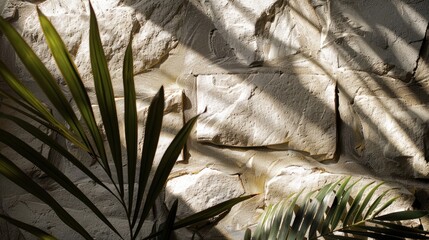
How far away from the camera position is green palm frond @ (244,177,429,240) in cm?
127

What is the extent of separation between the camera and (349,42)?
1368mm

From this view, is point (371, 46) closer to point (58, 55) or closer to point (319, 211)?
point (319, 211)

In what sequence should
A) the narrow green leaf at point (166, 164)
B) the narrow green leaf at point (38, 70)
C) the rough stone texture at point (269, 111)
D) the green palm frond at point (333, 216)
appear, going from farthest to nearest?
the rough stone texture at point (269, 111), the green palm frond at point (333, 216), the narrow green leaf at point (166, 164), the narrow green leaf at point (38, 70)

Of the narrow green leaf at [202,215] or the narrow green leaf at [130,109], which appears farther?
the narrow green leaf at [202,215]

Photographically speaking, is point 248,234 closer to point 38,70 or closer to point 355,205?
point 355,205

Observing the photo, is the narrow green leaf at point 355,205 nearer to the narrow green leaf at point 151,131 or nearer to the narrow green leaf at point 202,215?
the narrow green leaf at point 202,215

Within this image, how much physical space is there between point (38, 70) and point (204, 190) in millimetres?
571

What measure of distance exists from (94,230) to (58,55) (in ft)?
2.11

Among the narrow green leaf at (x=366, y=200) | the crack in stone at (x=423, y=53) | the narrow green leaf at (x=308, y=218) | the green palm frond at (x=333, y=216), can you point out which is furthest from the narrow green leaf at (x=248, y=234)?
the crack in stone at (x=423, y=53)

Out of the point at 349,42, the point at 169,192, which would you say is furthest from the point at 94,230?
the point at 349,42

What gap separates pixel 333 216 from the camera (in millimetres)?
1308

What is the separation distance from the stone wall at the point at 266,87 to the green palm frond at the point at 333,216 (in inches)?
2.4

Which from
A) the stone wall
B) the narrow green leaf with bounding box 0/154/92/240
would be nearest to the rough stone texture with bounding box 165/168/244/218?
the stone wall

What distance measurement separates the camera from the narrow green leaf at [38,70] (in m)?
1.00
